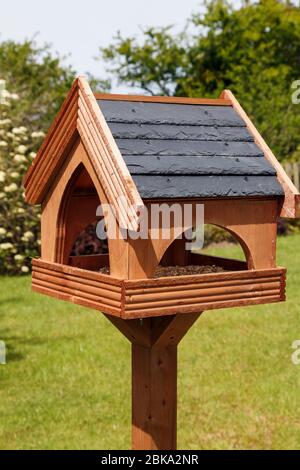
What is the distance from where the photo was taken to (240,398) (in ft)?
20.8

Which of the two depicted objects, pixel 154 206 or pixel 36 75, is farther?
pixel 36 75

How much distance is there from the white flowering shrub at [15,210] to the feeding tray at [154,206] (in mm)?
9253

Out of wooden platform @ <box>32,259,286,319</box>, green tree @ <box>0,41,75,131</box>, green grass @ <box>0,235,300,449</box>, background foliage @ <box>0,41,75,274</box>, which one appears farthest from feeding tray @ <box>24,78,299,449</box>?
green tree @ <box>0,41,75,131</box>

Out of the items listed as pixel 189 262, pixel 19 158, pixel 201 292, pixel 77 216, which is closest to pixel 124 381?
pixel 189 262

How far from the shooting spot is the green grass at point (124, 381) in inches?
225

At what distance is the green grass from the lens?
571 centimetres

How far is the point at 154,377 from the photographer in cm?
315

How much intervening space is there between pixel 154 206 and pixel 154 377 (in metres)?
0.81

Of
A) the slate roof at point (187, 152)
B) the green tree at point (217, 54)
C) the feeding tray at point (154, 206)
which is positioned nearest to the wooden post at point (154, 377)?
the feeding tray at point (154, 206)

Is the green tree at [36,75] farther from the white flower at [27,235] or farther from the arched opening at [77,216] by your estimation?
the arched opening at [77,216]

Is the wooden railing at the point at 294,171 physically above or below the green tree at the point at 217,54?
below

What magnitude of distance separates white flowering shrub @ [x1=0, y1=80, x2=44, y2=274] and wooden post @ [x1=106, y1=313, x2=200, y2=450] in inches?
367

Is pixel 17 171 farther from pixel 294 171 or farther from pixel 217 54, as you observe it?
pixel 217 54
